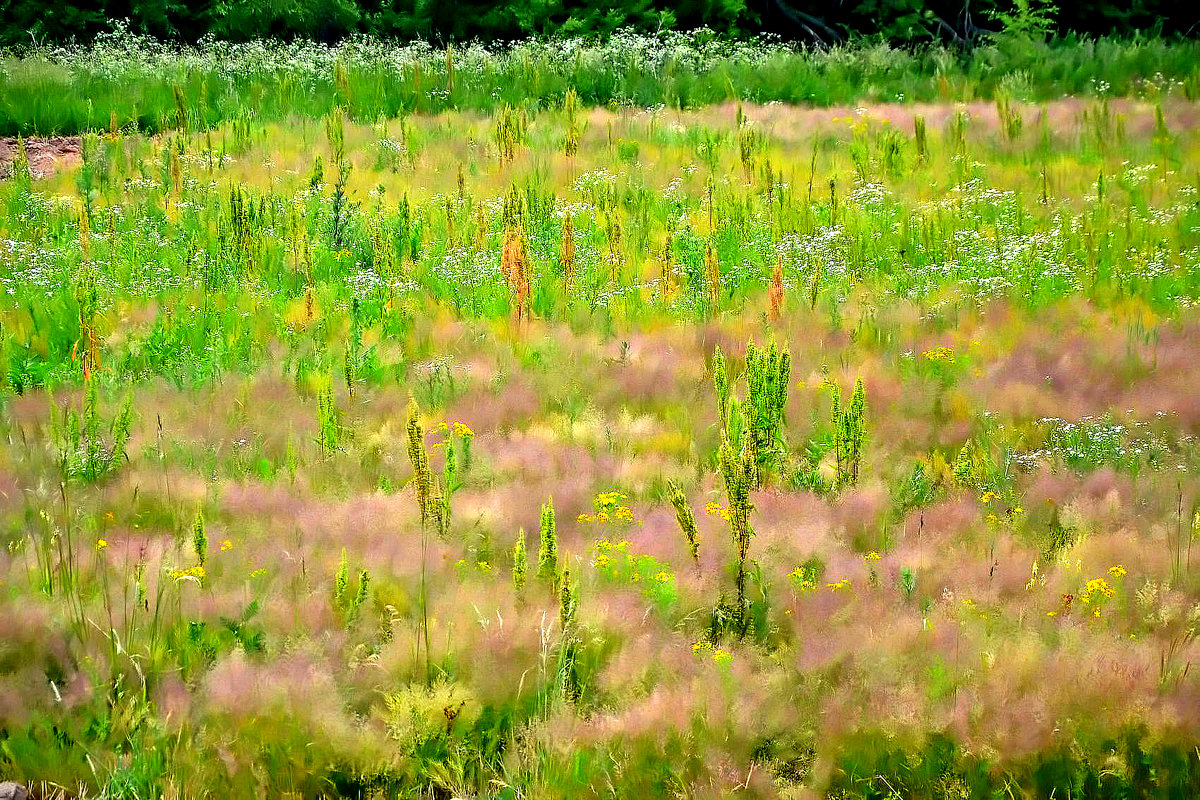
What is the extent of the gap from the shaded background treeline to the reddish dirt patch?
992cm

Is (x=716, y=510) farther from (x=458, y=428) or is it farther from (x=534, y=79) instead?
(x=534, y=79)

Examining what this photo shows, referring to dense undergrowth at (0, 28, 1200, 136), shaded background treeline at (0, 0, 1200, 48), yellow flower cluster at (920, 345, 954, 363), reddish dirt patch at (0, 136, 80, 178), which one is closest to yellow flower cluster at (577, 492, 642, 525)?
yellow flower cluster at (920, 345, 954, 363)

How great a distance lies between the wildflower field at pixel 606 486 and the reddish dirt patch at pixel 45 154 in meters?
1.15

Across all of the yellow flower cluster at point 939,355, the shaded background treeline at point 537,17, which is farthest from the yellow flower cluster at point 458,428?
the shaded background treeline at point 537,17

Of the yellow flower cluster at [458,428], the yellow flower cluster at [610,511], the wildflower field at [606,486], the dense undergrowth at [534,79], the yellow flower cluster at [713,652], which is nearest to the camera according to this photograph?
the wildflower field at [606,486]

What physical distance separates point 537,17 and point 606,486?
1997cm

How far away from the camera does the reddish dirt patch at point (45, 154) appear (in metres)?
10.0

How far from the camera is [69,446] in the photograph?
417 cm

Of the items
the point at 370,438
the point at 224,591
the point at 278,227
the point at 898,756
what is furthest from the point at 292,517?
the point at 278,227

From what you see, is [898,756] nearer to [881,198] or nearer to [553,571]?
[553,571]

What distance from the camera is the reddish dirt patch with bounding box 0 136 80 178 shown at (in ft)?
33.0

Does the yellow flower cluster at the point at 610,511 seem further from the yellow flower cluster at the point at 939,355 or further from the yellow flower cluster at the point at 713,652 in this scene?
the yellow flower cluster at the point at 939,355

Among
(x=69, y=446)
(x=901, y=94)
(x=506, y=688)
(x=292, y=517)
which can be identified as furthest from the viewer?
(x=901, y=94)

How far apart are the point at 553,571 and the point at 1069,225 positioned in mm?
5959
